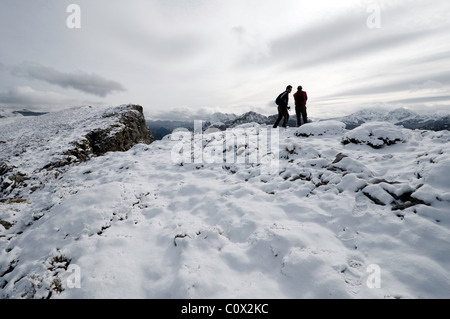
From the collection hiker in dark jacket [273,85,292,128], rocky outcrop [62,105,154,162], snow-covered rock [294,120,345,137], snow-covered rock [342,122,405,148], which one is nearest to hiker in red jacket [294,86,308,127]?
hiker in dark jacket [273,85,292,128]

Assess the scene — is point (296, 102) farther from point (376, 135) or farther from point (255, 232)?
point (255, 232)

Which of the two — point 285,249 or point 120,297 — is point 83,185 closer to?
point 120,297

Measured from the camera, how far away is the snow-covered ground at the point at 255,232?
3.94 meters

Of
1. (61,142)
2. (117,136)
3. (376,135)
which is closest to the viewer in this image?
(376,135)

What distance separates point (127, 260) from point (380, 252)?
5.66 metres

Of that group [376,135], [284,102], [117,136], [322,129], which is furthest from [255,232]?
[117,136]

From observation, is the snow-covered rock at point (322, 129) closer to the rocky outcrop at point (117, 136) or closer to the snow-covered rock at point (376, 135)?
the snow-covered rock at point (376, 135)

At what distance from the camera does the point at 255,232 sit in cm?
532

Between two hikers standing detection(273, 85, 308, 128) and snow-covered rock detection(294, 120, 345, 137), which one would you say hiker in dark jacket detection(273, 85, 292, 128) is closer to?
two hikers standing detection(273, 85, 308, 128)

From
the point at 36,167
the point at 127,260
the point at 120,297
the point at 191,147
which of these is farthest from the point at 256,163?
the point at 36,167

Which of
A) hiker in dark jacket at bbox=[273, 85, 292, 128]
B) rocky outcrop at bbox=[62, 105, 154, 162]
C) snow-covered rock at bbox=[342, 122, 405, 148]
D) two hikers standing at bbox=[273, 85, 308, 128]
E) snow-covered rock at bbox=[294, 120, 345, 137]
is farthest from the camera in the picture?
rocky outcrop at bbox=[62, 105, 154, 162]

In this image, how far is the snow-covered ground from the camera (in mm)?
3941

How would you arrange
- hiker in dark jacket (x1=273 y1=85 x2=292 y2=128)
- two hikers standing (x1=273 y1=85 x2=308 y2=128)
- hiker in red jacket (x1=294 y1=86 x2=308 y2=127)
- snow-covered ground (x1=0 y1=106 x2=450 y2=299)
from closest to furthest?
snow-covered ground (x1=0 y1=106 x2=450 y2=299) < hiker in dark jacket (x1=273 y1=85 x2=292 y2=128) < two hikers standing (x1=273 y1=85 x2=308 y2=128) < hiker in red jacket (x1=294 y1=86 x2=308 y2=127)

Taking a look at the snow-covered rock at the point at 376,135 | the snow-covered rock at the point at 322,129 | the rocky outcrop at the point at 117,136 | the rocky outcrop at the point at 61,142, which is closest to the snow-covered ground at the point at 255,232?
the snow-covered rock at the point at 376,135
